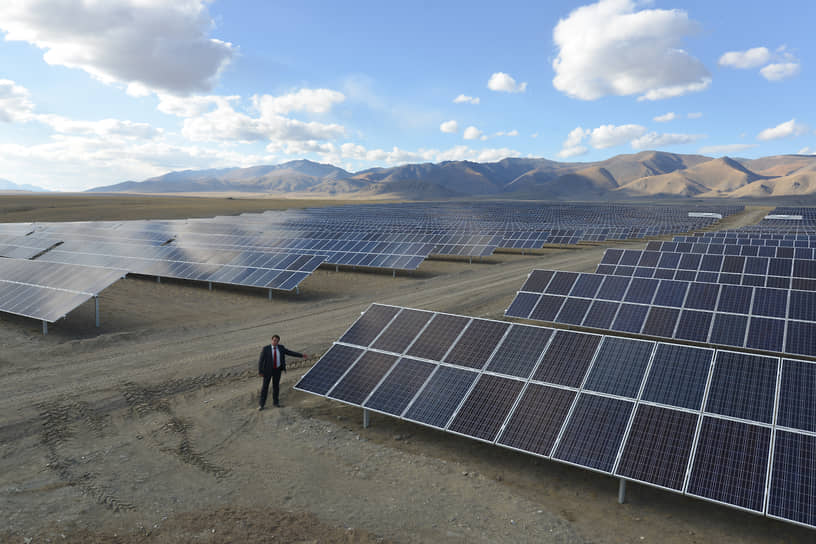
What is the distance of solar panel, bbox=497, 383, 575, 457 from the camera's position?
7.39m

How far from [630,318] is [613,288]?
189 centimetres

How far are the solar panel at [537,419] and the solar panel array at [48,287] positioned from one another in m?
14.7

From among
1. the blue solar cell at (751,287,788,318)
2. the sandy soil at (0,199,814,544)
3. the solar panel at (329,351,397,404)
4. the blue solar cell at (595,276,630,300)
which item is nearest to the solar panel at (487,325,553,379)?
the sandy soil at (0,199,814,544)

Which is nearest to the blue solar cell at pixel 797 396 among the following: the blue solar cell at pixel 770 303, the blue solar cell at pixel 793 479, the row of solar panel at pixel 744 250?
the blue solar cell at pixel 793 479

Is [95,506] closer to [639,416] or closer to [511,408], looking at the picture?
[511,408]

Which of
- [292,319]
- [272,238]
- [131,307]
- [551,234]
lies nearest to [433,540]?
[292,319]

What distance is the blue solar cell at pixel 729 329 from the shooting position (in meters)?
12.3

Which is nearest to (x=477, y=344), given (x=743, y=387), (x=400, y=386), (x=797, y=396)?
(x=400, y=386)

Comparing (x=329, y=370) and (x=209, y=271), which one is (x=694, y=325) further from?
(x=209, y=271)

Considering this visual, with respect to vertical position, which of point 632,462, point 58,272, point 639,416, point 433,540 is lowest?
point 433,540

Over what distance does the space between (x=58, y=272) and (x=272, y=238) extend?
16381 millimetres

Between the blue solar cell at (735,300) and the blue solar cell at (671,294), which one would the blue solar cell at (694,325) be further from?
the blue solar cell at (671,294)

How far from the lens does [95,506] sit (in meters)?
6.99

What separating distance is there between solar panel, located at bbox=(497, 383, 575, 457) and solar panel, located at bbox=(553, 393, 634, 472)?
0.16 meters
